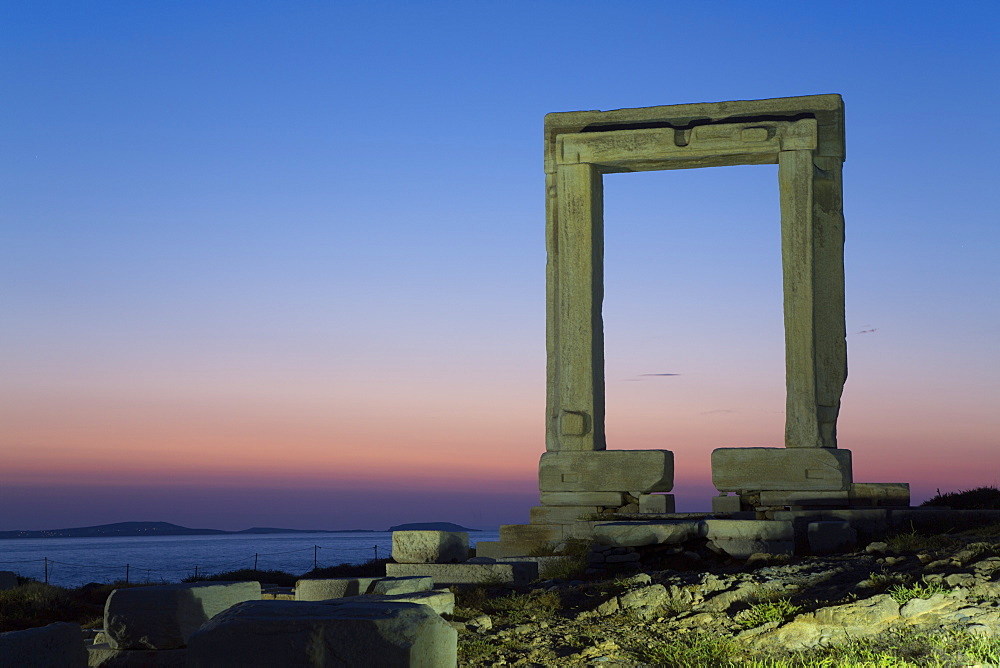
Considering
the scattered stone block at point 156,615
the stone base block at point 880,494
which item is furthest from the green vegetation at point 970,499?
the scattered stone block at point 156,615

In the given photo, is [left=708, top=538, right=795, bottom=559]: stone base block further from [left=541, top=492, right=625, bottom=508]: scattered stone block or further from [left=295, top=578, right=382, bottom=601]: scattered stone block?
[left=295, top=578, right=382, bottom=601]: scattered stone block

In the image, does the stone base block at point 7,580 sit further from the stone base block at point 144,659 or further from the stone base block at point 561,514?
the stone base block at point 144,659

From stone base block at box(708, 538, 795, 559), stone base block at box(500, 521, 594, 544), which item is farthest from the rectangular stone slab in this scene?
stone base block at box(708, 538, 795, 559)

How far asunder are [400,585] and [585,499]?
595 cm

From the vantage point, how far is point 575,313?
1488 centimetres

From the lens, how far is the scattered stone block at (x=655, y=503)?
13906 millimetres

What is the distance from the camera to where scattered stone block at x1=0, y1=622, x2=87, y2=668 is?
5738 millimetres

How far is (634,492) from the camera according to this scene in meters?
14.1

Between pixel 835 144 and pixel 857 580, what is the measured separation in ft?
27.1

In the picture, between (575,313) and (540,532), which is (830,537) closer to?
(540,532)

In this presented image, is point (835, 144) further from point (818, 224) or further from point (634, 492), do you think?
point (634, 492)

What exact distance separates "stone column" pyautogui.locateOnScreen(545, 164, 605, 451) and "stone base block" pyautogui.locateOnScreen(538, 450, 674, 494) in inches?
9.7

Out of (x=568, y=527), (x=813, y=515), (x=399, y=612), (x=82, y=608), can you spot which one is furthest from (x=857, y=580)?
(x=82, y=608)

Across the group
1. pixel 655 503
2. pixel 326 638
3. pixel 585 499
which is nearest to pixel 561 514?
pixel 585 499
